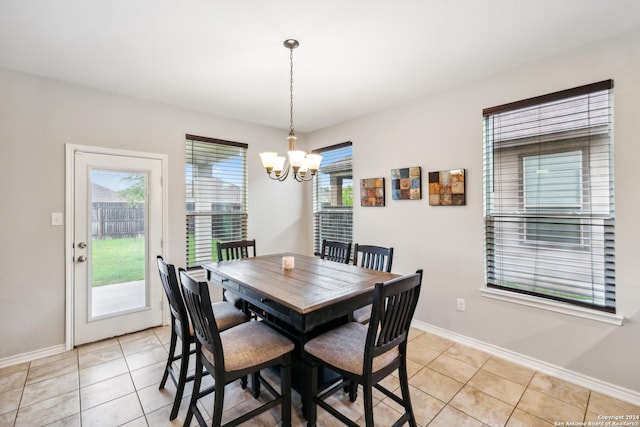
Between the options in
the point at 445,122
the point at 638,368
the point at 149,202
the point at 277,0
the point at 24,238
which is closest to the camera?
the point at 277,0

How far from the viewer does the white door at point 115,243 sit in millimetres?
2957

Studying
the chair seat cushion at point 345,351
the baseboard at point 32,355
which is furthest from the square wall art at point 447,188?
the baseboard at point 32,355

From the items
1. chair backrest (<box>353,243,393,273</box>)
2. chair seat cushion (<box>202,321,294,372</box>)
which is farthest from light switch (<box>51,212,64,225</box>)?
chair backrest (<box>353,243,393,273</box>)

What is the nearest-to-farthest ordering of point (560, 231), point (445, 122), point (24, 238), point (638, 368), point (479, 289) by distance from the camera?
point (638, 368) < point (560, 231) < point (24, 238) < point (479, 289) < point (445, 122)

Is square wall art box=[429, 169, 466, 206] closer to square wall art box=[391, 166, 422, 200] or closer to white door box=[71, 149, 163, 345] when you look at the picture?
square wall art box=[391, 166, 422, 200]

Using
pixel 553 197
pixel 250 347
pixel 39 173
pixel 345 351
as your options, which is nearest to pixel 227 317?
pixel 250 347

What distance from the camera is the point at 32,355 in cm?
271

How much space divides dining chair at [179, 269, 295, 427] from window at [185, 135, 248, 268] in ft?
7.05

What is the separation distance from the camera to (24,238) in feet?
8.82

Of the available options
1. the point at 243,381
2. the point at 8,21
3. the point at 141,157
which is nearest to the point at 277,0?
the point at 8,21

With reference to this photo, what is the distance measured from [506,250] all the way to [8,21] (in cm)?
423

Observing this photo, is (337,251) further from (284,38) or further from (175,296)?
(284,38)

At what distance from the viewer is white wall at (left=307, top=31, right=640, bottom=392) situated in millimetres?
2123

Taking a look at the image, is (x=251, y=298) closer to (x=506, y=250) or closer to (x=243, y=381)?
(x=243, y=381)
